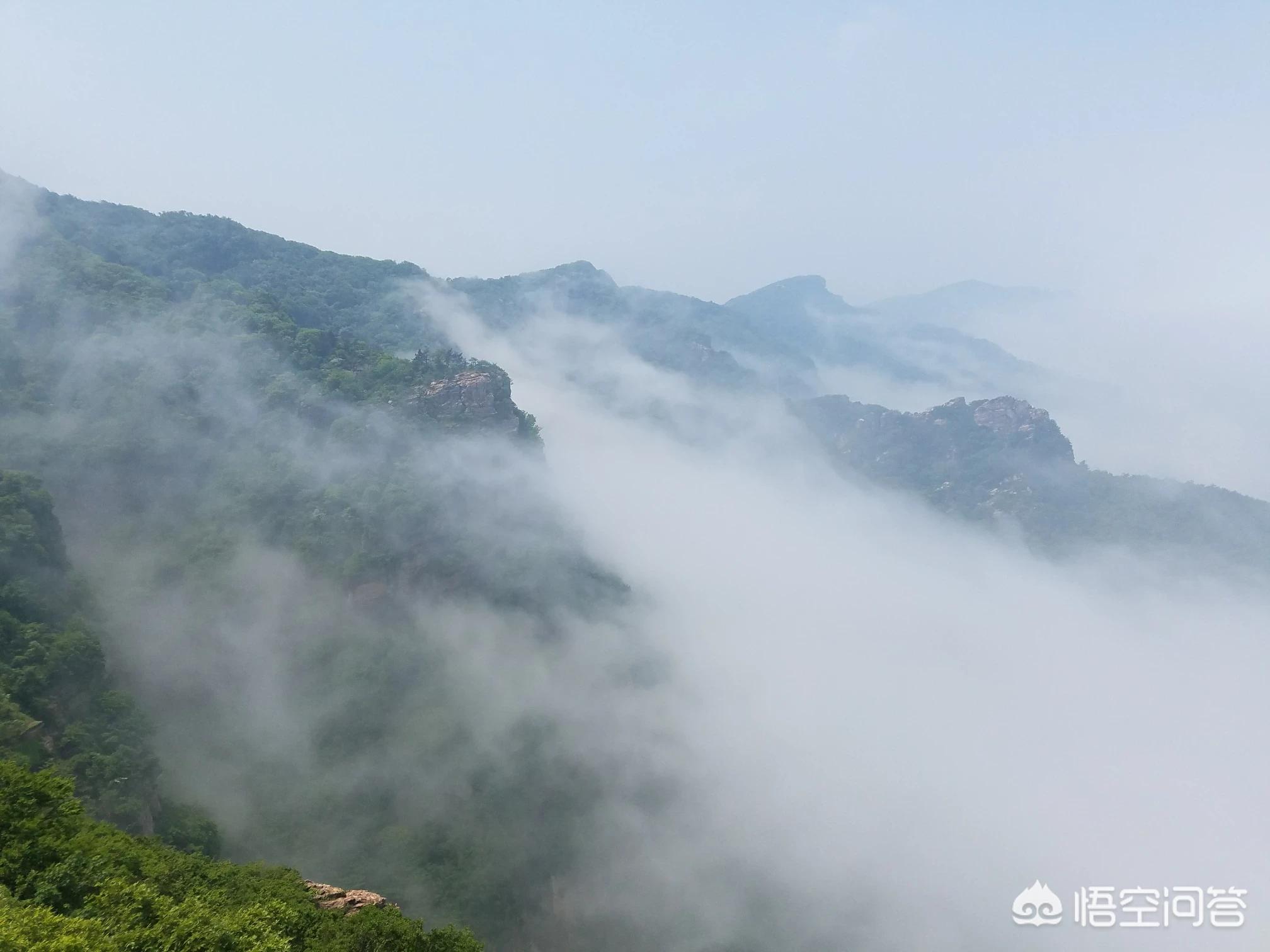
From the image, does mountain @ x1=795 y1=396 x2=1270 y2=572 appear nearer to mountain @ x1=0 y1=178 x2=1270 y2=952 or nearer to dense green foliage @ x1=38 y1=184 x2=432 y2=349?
mountain @ x1=0 y1=178 x2=1270 y2=952

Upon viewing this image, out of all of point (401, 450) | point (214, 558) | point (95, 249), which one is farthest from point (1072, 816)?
point (95, 249)

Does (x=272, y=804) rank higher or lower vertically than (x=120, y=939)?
lower

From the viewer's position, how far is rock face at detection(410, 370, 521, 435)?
313 feet

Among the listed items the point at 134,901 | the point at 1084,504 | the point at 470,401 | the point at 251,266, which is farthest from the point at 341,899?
the point at 1084,504

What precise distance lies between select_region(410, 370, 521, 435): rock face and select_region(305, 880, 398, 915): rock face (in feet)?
213

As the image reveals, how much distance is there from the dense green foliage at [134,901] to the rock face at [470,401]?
65556 millimetres

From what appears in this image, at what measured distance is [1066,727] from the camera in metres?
163

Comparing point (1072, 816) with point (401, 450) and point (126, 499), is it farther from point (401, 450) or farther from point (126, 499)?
point (126, 499)

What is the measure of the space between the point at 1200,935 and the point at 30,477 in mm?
148671

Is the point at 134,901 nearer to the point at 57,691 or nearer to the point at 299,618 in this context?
the point at 57,691

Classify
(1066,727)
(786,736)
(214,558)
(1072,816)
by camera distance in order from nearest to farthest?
(214,558) < (786,736) < (1072,816) < (1066,727)

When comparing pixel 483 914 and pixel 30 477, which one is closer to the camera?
pixel 30 477

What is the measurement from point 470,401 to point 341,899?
68.7 metres

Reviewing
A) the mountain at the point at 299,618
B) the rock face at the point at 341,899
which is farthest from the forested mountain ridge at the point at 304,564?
the rock face at the point at 341,899
